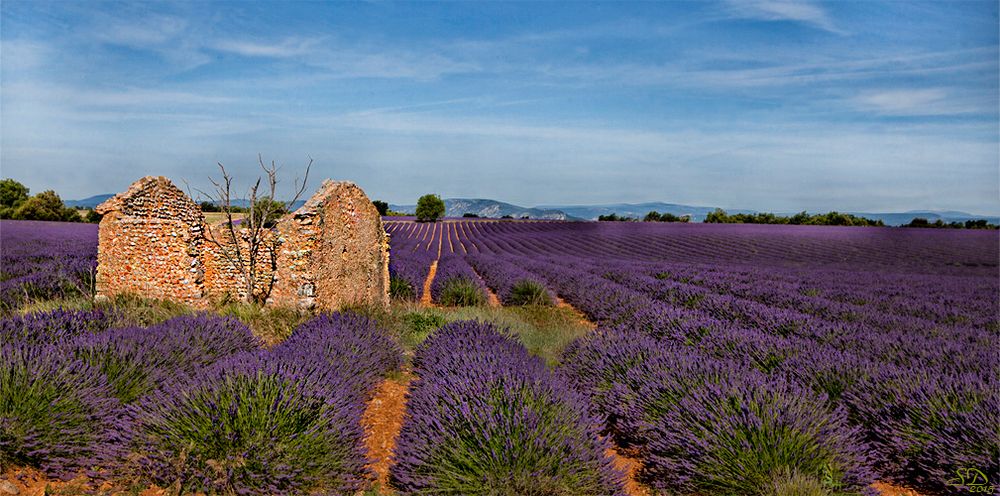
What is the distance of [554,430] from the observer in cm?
298

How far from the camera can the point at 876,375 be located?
12.9 feet

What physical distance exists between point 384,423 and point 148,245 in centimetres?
585

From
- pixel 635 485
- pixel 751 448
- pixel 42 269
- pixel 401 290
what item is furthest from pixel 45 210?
pixel 751 448

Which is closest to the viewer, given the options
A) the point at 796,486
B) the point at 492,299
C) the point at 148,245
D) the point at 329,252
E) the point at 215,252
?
the point at 796,486

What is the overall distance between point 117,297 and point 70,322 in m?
2.65

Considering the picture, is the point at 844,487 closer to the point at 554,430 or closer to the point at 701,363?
the point at 701,363

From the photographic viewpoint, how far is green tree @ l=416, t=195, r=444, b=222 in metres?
65.1

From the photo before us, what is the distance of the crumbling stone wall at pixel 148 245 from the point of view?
7.41 metres

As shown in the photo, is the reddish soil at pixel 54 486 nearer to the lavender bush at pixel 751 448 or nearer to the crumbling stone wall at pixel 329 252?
the lavender bush at pixel 751 448

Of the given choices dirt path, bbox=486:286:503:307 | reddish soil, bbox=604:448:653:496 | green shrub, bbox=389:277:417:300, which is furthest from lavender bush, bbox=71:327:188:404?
dirt path, bbox=486:286:503:307

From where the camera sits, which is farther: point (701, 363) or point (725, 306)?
point (725, 306)

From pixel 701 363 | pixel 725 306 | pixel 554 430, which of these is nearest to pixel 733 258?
pixel 725 306

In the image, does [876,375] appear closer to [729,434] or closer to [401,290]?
[729,434]

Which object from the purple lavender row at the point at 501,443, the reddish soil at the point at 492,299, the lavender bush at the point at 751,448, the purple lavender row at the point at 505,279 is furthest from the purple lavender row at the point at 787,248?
the purple lavender row at the point at 501,443
